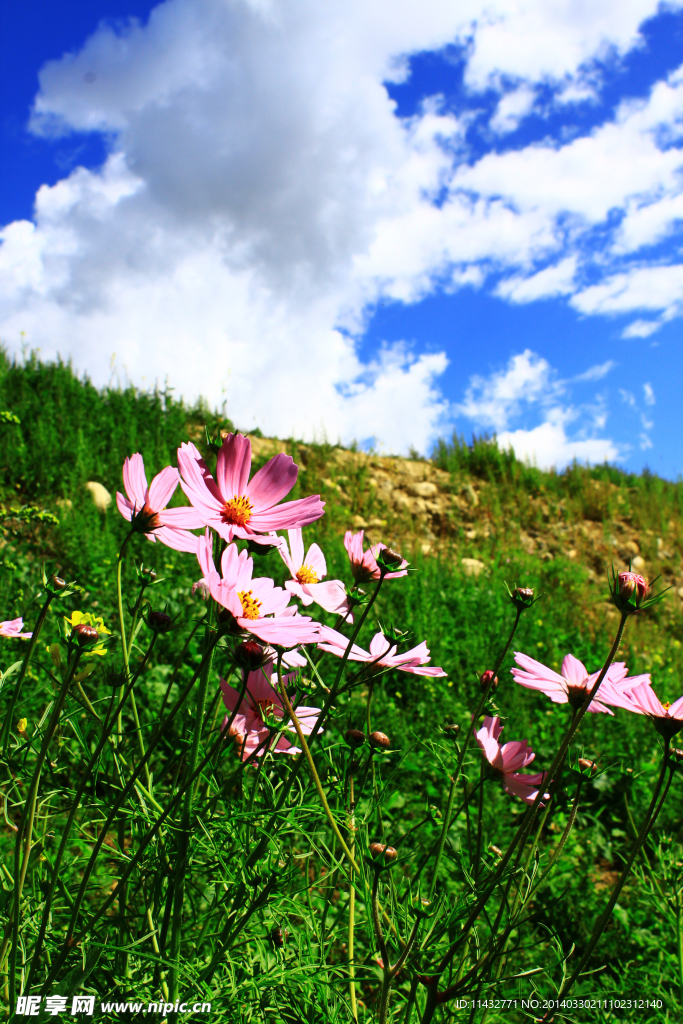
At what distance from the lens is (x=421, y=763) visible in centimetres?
185

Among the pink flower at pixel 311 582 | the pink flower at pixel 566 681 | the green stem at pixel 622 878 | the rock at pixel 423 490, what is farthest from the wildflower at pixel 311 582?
the rock at pixel 423 490

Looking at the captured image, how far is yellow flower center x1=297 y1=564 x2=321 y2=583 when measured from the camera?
0.88 meters

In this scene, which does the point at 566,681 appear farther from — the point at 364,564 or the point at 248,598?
the point at 248,598

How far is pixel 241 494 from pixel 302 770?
1.68 feet

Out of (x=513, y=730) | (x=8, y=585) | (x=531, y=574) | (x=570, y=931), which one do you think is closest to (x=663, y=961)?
(x=570, y=931)

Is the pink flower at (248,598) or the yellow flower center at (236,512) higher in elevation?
the yellow flower center at (236,512)

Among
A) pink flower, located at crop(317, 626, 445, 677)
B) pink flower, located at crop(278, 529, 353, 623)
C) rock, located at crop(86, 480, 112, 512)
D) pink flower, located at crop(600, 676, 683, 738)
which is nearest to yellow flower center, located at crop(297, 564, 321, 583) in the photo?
pink flower, located at crop(278, 529, 353, 623)

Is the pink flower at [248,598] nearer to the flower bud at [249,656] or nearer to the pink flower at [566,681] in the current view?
the flower bud at [249,656]

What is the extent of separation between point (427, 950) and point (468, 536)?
4.90 meters

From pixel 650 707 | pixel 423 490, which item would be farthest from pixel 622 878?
pixel 423 490

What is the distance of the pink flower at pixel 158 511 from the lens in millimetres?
563

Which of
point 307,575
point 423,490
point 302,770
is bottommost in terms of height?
point 302,770

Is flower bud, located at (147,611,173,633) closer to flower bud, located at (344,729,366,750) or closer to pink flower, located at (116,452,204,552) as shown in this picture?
pink flower, located at (116,452,204,552)

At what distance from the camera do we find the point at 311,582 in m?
0.90
